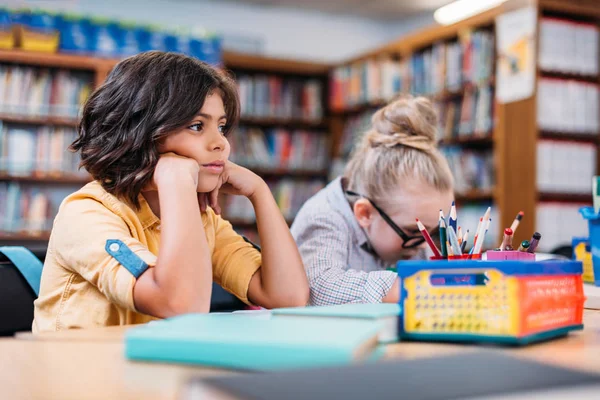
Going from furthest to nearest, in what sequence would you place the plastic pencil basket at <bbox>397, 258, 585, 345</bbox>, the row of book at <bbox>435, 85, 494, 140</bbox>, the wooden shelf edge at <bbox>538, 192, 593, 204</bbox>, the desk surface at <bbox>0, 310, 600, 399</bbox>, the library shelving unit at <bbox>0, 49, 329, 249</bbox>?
the library shelving unit at <bbox>0, 49, 329, 249</bbox> < the row of book at <bbox>435, 85, 494, 140</bbox> < the wooden shelf edge at <bbox>538, 192, 593, 204</bbox> < the plastic pencil basket at <bbox>397, 258, 585, 345</bbox> < the desk surface at <bbox>0, 310, 600, 399</bbox>

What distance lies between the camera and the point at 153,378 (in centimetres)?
58

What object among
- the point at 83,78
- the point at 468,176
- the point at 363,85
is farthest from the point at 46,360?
the point at 363,85

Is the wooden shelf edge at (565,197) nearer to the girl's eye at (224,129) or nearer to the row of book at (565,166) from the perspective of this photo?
the row of book at (565,166)

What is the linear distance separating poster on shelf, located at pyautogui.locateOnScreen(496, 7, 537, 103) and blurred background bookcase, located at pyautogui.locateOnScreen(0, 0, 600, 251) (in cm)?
6

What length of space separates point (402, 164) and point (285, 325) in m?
0.93

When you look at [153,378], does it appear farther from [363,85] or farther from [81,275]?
[363,85]

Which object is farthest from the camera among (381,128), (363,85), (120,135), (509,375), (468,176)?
(363,85)

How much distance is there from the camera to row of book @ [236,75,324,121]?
212 inches

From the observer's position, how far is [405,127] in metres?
1.71

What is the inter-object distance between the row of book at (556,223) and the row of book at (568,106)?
0.44 metres

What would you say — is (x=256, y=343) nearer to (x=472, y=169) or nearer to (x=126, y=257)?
(x=126, y=257)

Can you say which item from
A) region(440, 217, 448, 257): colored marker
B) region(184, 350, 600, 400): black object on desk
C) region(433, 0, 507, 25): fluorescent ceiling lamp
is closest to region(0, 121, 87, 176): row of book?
region(433, 0, 507, 25): fluorescent ceiling lamp

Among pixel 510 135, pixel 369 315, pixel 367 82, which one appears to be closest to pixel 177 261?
pixel 369 315

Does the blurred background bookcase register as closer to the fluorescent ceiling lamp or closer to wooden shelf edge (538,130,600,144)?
wooden shelf edge (538,130,600,144)
